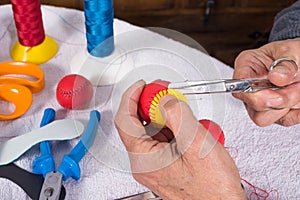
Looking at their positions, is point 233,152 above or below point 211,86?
below

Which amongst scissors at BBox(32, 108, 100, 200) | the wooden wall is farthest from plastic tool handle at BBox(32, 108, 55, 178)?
the wooden wall

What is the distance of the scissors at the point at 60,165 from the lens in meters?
0.68

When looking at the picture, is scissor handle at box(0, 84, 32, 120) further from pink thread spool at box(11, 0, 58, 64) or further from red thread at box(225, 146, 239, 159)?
red thread at box(225, 146, 239, 159)

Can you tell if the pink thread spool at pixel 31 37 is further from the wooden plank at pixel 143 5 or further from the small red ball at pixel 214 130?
the wooden plank at pixel 143 5

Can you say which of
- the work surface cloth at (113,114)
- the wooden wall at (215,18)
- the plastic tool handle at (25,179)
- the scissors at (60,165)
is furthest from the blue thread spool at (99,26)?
the wooden wall at (215,18)

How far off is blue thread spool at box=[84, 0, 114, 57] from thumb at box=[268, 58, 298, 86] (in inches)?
→ 12.0

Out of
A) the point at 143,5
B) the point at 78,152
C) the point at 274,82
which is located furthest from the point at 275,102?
the point at 143,5

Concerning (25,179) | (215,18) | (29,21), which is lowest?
(215,18)

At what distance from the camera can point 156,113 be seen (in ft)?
2.07

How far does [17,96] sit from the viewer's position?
834 mm

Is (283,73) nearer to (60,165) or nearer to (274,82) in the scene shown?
(274,82)

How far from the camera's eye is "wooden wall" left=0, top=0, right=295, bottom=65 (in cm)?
178

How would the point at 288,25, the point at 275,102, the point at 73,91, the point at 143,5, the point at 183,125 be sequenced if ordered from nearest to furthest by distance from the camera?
1. the point at 183,125
2. the point at 275,102
3. the point at 73,91
4. the point at 288,25
5. the point at 143,5

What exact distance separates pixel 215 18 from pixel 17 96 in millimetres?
1123
